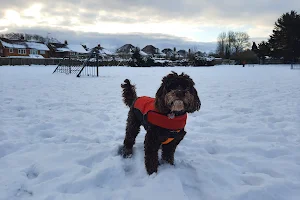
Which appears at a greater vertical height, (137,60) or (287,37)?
(287,37)

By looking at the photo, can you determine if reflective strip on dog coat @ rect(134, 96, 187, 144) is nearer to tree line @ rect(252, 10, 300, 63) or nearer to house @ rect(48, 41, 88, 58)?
tree line @ rect(252, 10, 300, 63)

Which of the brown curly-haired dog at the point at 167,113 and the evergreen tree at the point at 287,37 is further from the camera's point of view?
the evergreen tree at the point at 287,37

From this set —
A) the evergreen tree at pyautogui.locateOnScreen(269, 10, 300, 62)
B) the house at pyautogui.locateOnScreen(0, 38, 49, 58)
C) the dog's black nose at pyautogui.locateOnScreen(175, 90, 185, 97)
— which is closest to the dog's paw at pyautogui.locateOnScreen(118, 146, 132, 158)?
the dog's black nose at pyautogui.locateOnScreen(175, 90, 185, 97)

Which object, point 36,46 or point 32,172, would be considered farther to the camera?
point 36,46

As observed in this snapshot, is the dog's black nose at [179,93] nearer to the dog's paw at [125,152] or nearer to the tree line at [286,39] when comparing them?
the dog's paw at [125,152]

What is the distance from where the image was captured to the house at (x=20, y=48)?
219 feet

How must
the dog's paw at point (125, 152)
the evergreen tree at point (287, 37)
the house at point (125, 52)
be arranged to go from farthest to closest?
1. the house at point (125, 52)
2. the evergreen tree at point (287, 37)
3. the dog's paw at point (125, 152)

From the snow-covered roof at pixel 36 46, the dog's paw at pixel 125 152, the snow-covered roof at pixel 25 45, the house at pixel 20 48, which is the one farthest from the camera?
the snow-covered roof at pixel 36 46

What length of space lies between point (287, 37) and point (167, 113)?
56.2 m

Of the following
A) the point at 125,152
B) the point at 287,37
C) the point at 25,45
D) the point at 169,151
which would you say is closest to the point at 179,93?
the point at 169,151

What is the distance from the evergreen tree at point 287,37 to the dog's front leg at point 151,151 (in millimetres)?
53568

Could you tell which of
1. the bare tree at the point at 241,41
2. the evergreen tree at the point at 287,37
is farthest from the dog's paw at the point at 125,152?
the bare tree at the point at 241,41

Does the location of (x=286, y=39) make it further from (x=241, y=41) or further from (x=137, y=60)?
(x=241, y=41)

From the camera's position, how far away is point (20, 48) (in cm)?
6862
